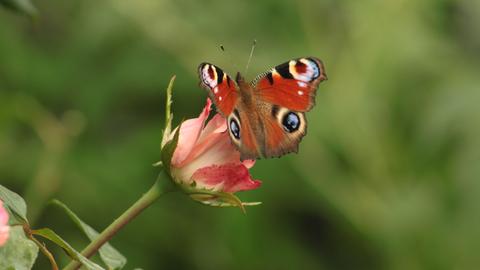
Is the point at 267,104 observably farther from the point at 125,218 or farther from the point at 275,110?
the point at 125,218

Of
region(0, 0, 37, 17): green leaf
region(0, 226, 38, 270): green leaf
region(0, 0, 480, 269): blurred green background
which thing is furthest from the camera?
region(0, 0, 480, 269): blurred green background

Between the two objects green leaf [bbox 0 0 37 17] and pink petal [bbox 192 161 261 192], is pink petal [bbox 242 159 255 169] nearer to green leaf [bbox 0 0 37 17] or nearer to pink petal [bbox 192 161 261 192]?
pink petal [bbox 192 161 261 192]

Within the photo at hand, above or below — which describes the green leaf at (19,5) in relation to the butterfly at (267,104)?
above

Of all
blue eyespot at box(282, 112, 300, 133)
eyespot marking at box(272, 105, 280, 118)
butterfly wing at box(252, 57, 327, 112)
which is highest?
butterfly wing at box(252, 57, 327, 112)

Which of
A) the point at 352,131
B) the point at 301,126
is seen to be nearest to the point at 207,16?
the point at 352,131

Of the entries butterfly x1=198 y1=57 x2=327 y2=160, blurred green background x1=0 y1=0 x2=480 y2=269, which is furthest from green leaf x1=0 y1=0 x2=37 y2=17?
blurred green background x1=0 y1=0 x2=480 y2=269

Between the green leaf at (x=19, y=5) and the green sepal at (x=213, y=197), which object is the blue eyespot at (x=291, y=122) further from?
the green leaf at (x=19, y=5)

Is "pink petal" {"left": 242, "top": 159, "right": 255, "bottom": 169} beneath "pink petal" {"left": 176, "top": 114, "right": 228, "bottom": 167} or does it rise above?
beneath

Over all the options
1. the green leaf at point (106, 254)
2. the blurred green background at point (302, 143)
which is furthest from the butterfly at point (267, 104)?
the blurred green background at point (302, 143)
